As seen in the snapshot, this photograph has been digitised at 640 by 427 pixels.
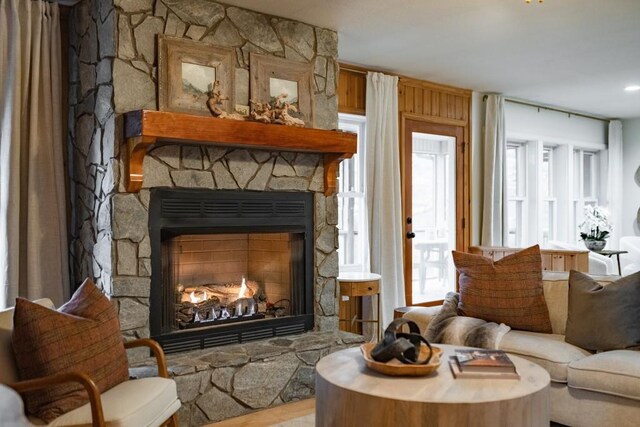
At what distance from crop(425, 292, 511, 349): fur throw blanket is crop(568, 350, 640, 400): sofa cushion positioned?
1.53 ft

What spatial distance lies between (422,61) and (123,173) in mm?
2887

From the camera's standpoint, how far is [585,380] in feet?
A: 9.69

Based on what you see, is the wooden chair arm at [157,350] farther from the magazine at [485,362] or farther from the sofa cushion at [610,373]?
the sofa cushion at [610,373]

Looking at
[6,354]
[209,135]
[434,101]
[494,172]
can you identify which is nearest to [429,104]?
[434,101]

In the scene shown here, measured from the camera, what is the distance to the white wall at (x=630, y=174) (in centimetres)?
845

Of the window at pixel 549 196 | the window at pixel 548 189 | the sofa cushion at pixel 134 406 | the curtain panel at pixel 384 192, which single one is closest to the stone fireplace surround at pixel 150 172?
the sofa cushion at pixel 134 406

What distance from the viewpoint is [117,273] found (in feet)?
11.4

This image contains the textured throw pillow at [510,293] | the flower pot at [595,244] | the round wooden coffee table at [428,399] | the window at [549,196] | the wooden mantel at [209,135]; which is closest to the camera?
the round wooden coffee table at [428,399]

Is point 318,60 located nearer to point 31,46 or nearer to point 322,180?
point 322,180

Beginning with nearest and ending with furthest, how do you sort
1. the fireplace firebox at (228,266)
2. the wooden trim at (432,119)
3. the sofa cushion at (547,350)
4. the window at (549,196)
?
1. the sofa cushion at (547,350)
2. the fireplace firebox at (228,266)
3. the wooden trim at (432,119)
4. the window at (549,196)

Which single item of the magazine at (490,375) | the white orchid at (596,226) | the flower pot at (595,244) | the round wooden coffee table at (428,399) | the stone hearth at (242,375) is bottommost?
the stone hearth at (242,375)

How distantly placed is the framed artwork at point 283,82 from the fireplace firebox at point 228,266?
0.62 meters

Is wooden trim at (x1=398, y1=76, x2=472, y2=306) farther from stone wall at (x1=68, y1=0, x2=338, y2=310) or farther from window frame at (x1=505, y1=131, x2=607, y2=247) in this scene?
stone wall at (x1=68, y1=0, x2=338, y2=310)

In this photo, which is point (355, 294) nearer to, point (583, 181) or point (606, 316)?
point (606, 316)
